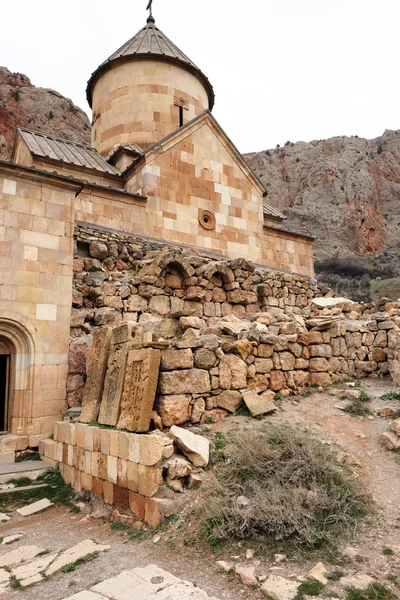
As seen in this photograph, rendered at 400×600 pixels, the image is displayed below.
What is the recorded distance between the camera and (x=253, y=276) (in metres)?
9.81

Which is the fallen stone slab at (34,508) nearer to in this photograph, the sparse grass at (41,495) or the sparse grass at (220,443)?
the sparse grass at (41,495)

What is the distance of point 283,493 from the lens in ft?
11.2

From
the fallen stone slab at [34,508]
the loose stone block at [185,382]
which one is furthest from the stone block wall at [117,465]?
the loose stone block at [185,382]

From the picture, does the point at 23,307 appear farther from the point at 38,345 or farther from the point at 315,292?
the point at 315,292

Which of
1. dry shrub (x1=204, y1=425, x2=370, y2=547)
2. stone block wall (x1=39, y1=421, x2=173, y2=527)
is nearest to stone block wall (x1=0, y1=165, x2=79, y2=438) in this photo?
stone block wall (x1=39, y1=421, x2=173, y2=527)

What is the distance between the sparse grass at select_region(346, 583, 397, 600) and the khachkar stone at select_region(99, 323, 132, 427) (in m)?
2.93

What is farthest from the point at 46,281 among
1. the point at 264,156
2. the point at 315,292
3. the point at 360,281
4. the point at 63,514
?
the point at 264,156

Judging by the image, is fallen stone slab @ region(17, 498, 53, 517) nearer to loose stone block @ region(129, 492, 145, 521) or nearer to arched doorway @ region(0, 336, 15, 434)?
loose stone block @ region(129, 492, 145, 521)

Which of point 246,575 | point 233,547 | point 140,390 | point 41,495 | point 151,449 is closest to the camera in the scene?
point 246,575

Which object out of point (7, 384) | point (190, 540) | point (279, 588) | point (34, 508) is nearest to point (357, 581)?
point (279, 588)

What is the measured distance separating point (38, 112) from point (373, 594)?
3320 centimetres

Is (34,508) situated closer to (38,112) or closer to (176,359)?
(176,359)

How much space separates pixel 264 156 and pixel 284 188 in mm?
4458

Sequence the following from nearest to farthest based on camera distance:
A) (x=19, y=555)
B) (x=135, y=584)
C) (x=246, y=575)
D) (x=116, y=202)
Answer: (x=246, y=575) < (x=135, y=584) < (x=19, y=555) < (x=116, y=202)
